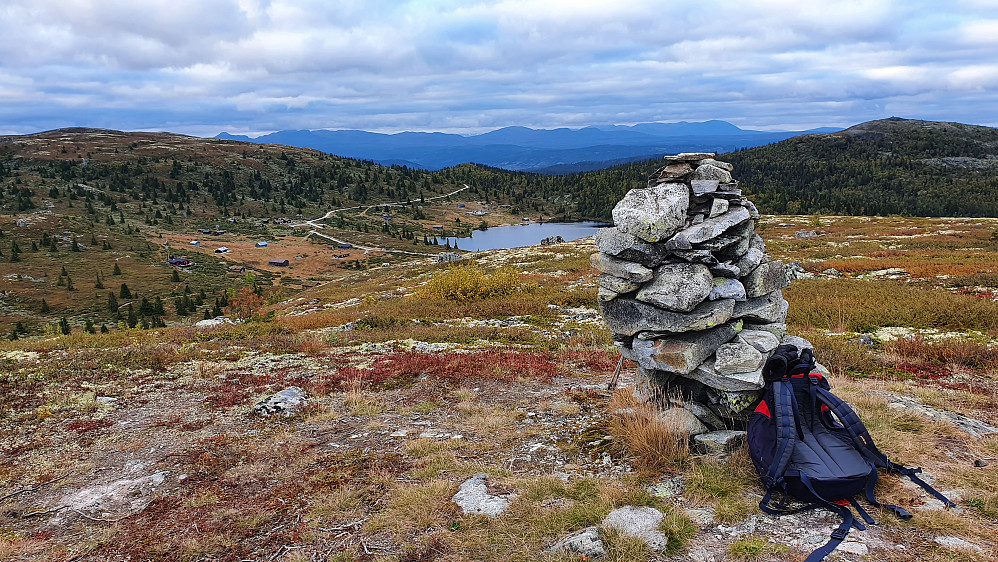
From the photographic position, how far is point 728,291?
8.19 m

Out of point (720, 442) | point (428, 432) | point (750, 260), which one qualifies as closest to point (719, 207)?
Answer: point (750, 260)

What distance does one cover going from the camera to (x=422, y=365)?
15.0m

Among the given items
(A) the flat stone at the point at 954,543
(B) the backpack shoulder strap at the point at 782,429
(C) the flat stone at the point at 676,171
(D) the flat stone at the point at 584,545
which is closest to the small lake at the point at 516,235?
(C) the flat stone at the point at 676,171

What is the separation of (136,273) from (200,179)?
12694 centimetres

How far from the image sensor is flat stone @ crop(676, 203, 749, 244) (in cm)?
798

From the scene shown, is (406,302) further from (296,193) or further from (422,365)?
A: (296,193)

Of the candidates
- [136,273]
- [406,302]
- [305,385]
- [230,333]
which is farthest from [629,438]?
[136,273]

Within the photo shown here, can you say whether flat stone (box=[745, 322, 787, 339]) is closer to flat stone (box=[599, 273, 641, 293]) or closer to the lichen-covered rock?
the lichen-covered rock

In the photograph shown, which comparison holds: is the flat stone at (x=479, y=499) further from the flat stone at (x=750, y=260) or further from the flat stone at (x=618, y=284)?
the flat stone at (x=750, y=260)

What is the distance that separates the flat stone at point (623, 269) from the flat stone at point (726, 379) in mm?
1851

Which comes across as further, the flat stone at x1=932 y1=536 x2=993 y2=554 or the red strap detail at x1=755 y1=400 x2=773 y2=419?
the red strap detail at x1=755 y1=400 x2=773 y2=419

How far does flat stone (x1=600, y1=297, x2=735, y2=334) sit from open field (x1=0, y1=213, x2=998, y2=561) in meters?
1.58

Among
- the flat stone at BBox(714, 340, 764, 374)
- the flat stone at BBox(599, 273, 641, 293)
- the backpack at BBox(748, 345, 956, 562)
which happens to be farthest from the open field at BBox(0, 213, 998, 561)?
the flat stone at BBox(599, 273, 641, 293)

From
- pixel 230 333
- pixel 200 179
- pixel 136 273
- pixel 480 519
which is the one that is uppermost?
pixel 200 179
